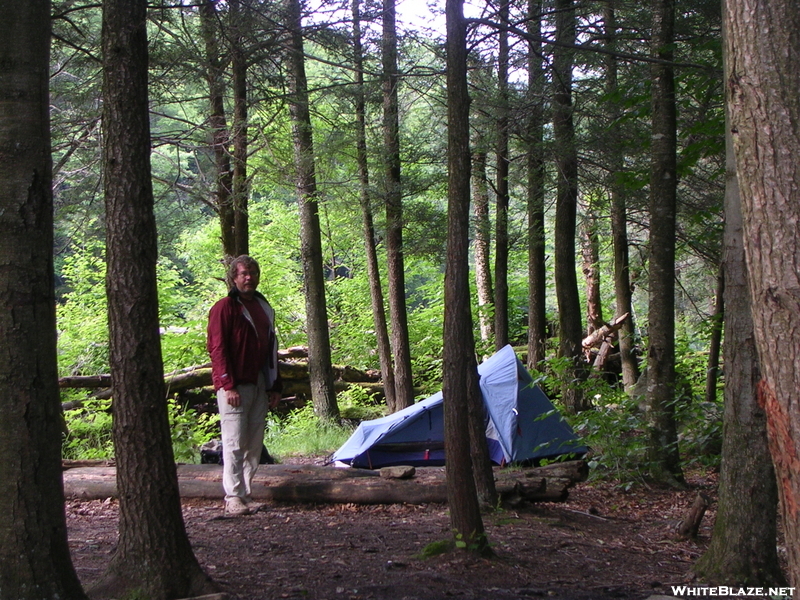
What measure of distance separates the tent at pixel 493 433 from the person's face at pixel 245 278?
300 cm

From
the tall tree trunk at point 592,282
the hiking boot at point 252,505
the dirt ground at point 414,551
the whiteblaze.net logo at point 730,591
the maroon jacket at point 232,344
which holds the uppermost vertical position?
the tall tree trunk at point 592,282

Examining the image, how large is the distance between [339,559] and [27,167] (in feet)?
9.96

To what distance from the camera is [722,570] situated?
168 inches

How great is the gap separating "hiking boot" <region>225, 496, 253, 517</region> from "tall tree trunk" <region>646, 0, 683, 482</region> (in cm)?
416

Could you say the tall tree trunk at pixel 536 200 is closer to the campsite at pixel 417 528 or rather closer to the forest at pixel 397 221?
the forest at pixel 397 221

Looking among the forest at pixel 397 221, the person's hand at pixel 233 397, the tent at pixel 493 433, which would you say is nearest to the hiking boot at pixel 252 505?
the person's hand at pixel 233 397

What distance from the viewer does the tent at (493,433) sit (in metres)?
8.45

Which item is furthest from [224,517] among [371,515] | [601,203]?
[601,203]

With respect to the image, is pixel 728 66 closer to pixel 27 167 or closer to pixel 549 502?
pixel 27 167

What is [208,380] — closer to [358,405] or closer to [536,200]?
[358,405]

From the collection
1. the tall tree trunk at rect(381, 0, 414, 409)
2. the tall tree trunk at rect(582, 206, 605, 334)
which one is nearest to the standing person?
the tall tree trunk at rect(381, 0, 414, 409)

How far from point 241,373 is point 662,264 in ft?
14.8

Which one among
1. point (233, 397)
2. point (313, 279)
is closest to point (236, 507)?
point (233, 397)

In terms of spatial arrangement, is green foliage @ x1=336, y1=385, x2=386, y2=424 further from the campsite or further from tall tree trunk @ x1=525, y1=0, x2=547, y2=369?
the campsite
